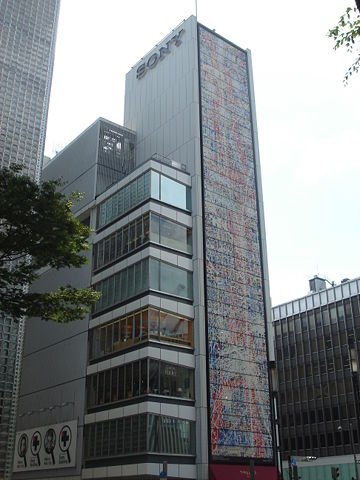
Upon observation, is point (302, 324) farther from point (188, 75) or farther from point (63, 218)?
point (63, 218)

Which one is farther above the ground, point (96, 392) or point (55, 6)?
A: point (55, 6)

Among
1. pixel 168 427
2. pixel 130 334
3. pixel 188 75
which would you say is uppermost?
pixel 188 75

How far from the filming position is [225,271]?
49.5m

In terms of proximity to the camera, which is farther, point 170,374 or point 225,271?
point 225,271

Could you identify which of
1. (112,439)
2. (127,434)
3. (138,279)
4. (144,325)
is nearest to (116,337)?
(144,325)

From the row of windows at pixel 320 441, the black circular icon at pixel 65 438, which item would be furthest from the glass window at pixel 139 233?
the row of windows at pixel 320 441

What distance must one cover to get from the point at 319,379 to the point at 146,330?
44.9 meters

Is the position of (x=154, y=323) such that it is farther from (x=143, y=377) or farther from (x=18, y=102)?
(x=18, y=102)

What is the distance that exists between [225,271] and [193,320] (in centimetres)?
536

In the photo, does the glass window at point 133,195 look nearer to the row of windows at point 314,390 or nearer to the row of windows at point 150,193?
the row of windows at point 150,193

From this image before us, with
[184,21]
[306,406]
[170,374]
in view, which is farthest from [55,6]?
[170,374]

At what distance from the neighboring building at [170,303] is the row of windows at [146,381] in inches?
3.9

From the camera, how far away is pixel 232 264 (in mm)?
50375

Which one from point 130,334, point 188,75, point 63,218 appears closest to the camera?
point 63,218
